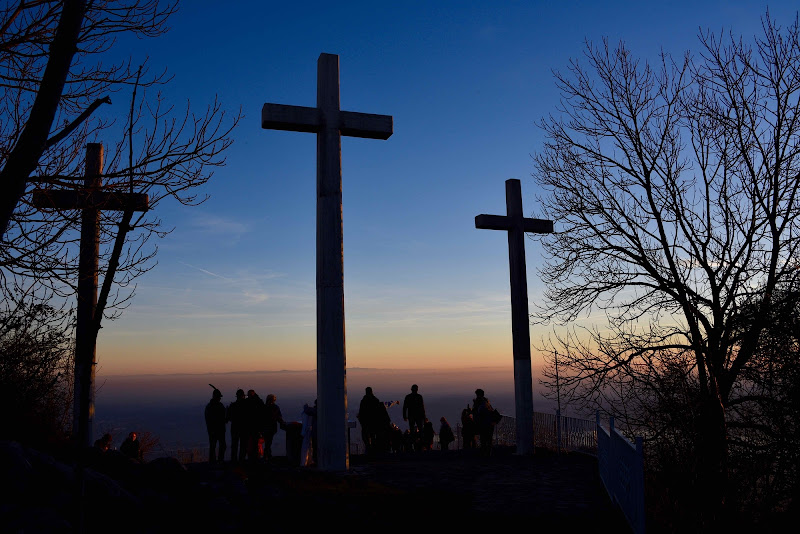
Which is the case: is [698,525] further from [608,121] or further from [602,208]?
[608,121]

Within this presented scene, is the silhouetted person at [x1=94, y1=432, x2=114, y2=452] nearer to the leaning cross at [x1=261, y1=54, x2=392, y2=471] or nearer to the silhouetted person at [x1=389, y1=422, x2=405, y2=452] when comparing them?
the leaning cross at [x1=261, y1=54, x2=392, y2=471]

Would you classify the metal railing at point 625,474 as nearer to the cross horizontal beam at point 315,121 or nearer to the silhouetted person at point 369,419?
the cross horizontal beam at point 315,121

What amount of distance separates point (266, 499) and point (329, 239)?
16.9 ft

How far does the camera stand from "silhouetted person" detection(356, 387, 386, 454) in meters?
16.0

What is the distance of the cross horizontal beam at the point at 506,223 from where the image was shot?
51.5ft

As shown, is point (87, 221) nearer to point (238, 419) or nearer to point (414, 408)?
point (238, 419)

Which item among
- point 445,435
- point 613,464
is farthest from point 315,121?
point 445,435

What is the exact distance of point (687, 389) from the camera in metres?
10.6

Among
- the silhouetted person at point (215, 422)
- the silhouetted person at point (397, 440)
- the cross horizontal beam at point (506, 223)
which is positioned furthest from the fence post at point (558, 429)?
the silhouetted person at point (215, 422)

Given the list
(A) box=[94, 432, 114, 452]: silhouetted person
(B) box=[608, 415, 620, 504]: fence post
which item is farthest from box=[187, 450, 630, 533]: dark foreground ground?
(A) box=[94, 432, 114, 452]: silhouetted person

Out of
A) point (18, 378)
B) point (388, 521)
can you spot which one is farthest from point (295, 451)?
point (388, 521)

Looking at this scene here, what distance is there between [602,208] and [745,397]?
468 cm

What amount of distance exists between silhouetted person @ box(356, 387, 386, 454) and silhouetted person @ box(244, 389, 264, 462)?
2.92 meters

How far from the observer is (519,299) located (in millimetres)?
15484
